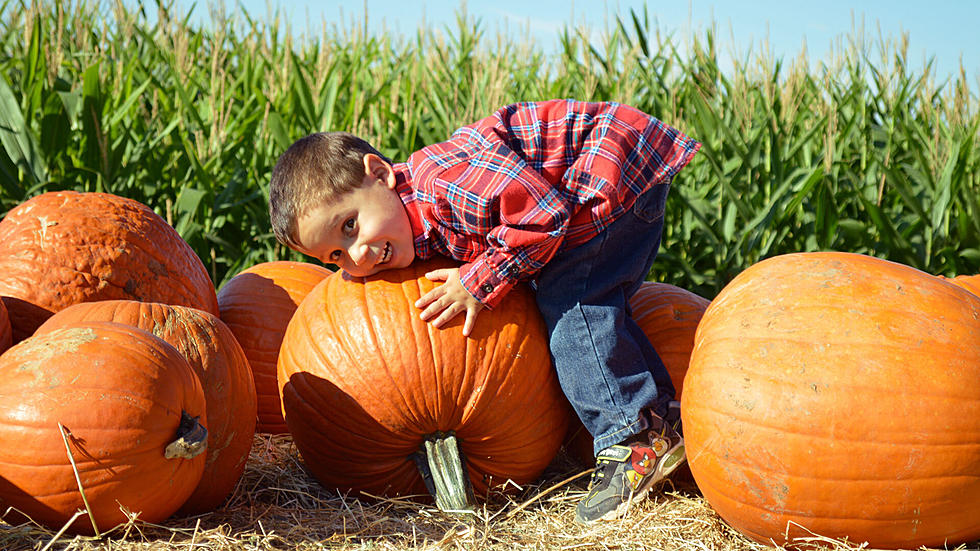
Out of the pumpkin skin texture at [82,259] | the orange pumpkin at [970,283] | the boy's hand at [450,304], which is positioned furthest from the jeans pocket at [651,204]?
the pumpkin skin texture at [82,259]

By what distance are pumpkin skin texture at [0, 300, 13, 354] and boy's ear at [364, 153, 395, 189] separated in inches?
55.9

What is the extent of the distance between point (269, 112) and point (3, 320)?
2641mm

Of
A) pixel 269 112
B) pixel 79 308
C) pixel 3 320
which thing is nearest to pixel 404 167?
pixel 79 308

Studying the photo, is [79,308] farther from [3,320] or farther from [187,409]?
[187,409]

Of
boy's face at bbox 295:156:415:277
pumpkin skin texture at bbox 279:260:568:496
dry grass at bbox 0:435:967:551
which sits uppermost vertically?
boy's face at bbox 295:156:415:277

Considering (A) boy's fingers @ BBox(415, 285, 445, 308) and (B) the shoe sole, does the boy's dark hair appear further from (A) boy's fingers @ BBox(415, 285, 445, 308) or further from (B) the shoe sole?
(B) the shoe sole

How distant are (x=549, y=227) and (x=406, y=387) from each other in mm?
697

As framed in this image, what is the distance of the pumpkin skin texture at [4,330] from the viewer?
2758 mm

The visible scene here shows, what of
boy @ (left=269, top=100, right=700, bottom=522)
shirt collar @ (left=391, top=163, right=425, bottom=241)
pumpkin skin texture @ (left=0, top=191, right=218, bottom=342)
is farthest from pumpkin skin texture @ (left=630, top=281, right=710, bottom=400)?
pumpkin skin texture @ (left=0, top=191, right=218, bottom=342)

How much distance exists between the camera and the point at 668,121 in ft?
18.8

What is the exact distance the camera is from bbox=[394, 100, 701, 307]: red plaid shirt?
8.25ft

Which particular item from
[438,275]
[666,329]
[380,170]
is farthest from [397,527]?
[666,329]

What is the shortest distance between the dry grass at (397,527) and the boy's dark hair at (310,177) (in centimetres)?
91

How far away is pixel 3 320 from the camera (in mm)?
2768
